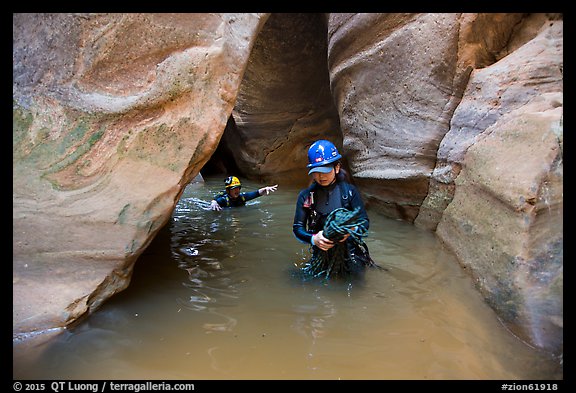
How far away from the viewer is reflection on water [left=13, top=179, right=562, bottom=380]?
2.29 metres

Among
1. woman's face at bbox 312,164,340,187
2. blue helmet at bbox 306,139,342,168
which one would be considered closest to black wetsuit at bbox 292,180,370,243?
woman's face at bbox 312,164,340,187

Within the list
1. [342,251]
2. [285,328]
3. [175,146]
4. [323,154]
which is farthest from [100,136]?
[342,251]

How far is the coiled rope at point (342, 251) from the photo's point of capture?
3352 mm

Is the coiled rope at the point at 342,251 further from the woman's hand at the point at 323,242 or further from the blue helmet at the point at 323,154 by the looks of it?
the blue helmet at the point at 323,154

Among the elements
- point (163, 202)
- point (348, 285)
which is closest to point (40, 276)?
point (163, 202)

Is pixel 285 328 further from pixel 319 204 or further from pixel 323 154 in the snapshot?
pixel 323 154

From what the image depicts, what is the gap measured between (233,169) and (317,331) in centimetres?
980

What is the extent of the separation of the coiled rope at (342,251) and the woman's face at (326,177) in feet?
0.97

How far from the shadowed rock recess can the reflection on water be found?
20 centimetres

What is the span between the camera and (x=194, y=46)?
11.1ft

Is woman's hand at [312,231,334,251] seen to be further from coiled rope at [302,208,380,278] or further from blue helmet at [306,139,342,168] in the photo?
blue helmet at [306,139,342,168]

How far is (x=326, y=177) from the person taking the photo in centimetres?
354

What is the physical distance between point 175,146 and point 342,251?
5.97 ft
